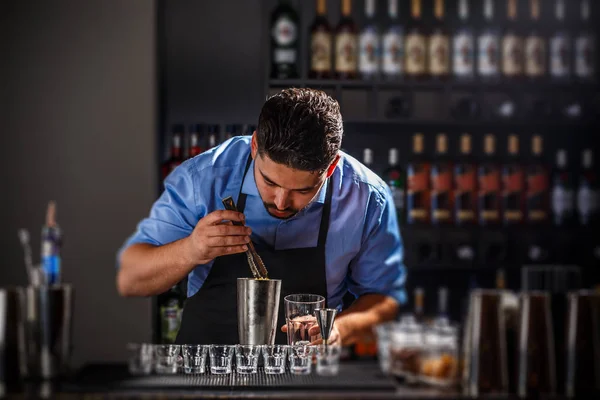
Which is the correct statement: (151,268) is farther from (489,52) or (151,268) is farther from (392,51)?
(489,52)

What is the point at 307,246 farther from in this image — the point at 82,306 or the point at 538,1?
the point at 538,1

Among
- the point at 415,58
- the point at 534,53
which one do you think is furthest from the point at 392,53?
the point at 534,53

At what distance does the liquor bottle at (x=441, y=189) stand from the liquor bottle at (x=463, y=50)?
31 cm

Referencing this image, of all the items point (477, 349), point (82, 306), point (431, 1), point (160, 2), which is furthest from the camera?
point (431, 1)

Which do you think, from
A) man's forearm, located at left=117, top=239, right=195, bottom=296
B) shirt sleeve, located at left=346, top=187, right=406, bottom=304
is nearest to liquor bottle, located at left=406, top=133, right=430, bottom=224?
shirt sleeve, located at left=346, top=187, right=406, bottom=304

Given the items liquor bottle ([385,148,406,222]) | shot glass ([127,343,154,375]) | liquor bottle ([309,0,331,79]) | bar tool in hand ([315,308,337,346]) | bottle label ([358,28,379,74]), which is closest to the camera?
shot glass ([127,343,154,375])

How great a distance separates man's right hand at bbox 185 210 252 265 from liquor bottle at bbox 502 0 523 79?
1.60 metres

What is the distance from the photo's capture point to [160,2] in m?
2.29

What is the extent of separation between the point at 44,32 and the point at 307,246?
1.15 meters

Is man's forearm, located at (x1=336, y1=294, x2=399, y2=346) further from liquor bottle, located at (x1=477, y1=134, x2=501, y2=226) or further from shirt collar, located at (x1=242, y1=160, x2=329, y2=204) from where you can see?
liquor bottle, located at (x1=477, y1=134, x2=501, y2=226)

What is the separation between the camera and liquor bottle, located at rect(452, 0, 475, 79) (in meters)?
2.69

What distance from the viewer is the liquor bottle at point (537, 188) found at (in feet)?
8.70

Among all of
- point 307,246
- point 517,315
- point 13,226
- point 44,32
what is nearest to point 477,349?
point 517,315

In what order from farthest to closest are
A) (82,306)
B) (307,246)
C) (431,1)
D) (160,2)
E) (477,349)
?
1. (431,1)
2. (160,2)
3. (82,306)
4. (307,246)
5. (477,349)
